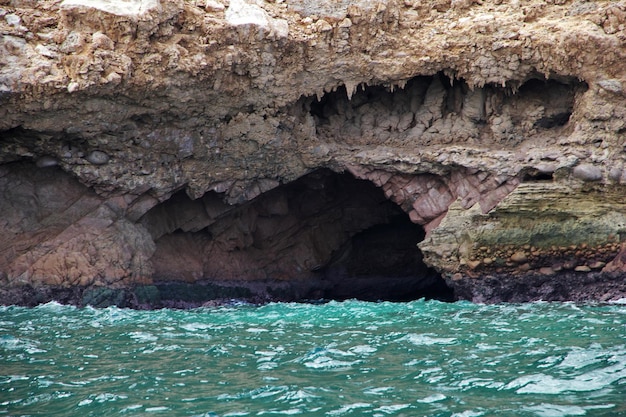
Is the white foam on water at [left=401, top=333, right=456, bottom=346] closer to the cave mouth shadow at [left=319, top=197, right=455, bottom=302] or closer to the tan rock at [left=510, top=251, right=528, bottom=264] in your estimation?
the tan rock at [left=510, top=251, right=528, bottom=264]

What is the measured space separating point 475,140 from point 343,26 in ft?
11.4

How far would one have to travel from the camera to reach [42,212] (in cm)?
1469

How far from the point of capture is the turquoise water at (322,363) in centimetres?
717

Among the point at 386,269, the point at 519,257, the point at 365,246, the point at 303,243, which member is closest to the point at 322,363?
the point at 519,257

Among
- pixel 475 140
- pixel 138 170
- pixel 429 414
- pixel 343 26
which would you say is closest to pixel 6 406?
pixel 429 414

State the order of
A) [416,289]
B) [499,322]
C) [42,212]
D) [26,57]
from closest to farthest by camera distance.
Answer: [499,322], [26,57], [42,212], [416,289]

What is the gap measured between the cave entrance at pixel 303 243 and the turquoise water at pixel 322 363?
3.77m

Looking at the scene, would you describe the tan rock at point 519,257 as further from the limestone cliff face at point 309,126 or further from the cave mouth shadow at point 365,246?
the cave mouth shadow at point 365,246

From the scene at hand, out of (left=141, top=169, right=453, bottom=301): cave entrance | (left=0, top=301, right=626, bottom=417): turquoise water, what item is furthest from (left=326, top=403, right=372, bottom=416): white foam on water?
(left=141, top=169, right=453, bottom=301): cave entrance

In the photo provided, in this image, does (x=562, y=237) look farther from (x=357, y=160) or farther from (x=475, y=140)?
(x=357, y=160)

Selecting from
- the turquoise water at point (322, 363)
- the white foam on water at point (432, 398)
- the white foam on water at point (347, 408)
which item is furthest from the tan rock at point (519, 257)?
the white foam on water at point (347, 408)

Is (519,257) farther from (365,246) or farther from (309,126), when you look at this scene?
(365,246)

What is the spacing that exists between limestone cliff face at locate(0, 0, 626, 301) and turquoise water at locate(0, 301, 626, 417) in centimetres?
188

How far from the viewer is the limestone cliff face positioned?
517 inches
